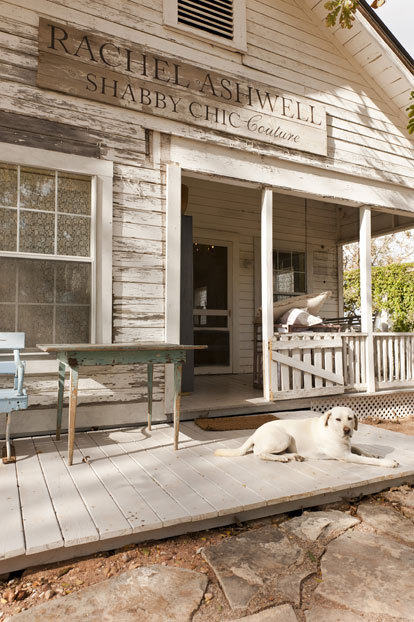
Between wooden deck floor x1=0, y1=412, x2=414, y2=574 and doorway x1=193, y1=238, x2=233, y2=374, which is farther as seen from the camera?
doorway x1=193, y1=238, x2=233, y2=374

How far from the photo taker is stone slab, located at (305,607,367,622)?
59.4 inches

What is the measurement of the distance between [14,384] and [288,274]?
5.33m

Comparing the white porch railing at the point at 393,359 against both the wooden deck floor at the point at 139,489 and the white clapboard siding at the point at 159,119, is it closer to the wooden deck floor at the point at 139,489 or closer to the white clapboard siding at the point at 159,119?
the wooden deck floor at the point at 139,489

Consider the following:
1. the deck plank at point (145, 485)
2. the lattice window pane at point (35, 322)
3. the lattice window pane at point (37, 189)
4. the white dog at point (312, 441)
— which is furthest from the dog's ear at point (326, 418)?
the lattice window pane at point (37, 189)

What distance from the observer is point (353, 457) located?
2.94 metres

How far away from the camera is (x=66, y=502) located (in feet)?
7.20

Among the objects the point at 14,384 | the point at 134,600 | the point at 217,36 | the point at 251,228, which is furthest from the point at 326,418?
the point at 251,228

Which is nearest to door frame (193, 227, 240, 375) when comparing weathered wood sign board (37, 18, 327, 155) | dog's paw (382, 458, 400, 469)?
weathered wood sign board (37, 18, 327, 155)

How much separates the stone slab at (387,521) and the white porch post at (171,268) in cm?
200

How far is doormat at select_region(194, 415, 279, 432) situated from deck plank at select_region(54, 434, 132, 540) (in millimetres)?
1319

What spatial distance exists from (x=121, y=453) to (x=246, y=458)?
93cm

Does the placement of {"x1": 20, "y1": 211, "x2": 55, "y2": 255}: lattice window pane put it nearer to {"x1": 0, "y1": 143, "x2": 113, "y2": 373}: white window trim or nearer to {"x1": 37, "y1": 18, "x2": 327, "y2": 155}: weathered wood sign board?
{"x1": 0, "y1": 143, "x2": 113, "y2": 373}: white window trim

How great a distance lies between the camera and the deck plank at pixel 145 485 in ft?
6.79

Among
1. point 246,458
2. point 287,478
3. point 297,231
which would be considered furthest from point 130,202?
point 297,231
